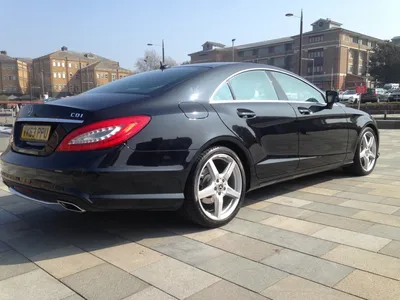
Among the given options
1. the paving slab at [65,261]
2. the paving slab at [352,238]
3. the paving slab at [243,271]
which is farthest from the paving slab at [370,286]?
the paving slab at [65,261]

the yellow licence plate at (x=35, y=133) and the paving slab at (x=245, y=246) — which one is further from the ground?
the yellow licence plate at (x=35, y=133)

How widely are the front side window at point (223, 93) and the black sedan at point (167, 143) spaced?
0.4 inches

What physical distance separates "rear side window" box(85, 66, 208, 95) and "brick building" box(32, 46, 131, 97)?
106 meters

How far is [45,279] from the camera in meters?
2.37

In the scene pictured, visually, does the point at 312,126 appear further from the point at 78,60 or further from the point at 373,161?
the point at 78,60

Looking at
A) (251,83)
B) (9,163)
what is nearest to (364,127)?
(251,83)

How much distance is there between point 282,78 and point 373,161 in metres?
2.37

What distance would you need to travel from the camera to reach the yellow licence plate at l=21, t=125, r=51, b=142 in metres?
2.86

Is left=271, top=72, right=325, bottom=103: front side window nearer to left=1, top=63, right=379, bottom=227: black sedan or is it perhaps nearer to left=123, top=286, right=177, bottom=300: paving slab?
left=1, top=63, right=379, bottom=227: black sedan

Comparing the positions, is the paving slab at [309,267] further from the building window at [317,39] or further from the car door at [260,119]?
the building window at [317,39]

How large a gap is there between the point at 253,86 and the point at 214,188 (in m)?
1.19

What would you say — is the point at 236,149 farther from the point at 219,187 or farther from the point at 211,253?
the point at 211,253

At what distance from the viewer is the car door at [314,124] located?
415 centimetres

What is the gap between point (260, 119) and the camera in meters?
3.63
